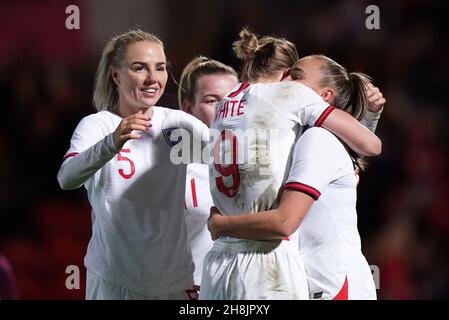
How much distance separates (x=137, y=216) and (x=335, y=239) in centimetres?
112

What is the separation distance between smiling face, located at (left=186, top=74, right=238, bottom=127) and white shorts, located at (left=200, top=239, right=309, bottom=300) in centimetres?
164

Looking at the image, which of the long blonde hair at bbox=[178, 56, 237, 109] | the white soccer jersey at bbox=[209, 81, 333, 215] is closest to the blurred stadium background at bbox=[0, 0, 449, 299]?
the long blonde hair at bbox=[178, 56, 237, 109]

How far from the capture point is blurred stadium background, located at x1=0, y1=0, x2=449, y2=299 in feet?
24.2

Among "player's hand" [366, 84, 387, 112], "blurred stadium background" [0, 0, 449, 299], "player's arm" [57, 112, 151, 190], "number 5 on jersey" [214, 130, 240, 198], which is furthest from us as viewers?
"blurred stadium background" [0, 0, 449, 299]

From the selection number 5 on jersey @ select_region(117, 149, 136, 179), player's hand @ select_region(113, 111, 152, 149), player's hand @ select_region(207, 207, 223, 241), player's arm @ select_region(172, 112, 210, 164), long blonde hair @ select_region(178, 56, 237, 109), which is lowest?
player's hand @ select_region(207, 207, 223, 241)

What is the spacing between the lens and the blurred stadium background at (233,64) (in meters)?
7.39

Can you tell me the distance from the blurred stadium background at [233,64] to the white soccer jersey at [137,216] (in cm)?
276

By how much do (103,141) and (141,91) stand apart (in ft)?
1.76

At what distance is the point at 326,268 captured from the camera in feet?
11.7

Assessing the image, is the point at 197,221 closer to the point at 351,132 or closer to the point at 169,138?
the point at 169,138

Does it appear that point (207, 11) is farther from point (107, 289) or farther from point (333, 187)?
point (333, 187)

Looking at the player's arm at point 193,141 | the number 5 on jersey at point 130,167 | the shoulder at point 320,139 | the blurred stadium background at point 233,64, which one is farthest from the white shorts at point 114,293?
the blurred stadium background at point 233,64

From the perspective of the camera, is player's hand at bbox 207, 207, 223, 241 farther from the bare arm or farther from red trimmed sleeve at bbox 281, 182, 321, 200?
the bare arm
